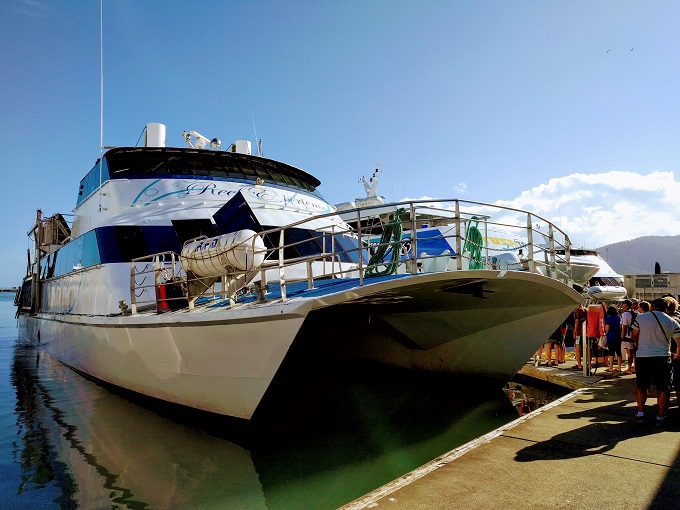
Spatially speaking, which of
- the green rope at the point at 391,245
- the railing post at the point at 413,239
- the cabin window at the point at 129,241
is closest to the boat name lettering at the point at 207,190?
the cabin window at the point at 129,241

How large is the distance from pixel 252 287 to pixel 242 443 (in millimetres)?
1963

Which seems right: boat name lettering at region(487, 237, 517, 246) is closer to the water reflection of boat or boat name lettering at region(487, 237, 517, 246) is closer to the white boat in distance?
the white boat in distance

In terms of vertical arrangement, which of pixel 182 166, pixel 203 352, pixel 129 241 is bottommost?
pixel 203 352

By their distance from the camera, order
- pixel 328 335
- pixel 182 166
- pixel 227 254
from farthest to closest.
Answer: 1. pixel 182 166
2. pixel 328 335
3. pixel 227 254

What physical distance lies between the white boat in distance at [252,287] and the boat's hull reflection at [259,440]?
437 mm

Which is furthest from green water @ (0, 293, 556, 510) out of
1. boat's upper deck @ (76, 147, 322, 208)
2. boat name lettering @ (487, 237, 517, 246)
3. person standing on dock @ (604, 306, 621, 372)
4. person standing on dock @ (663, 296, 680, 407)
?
boat name lettering @ (487, 237, 517, 246)

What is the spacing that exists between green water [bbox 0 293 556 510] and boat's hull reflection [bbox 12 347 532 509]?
2 cm

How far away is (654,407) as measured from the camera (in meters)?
5.84

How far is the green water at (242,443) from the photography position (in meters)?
4.69

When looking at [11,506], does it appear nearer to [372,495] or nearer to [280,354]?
[280,354]

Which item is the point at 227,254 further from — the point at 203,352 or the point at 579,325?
the point at 579,325

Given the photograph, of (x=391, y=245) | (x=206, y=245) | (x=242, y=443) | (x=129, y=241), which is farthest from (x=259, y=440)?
(x=129, y=241)

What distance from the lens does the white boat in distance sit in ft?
17.4

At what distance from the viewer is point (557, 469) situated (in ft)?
12.6
